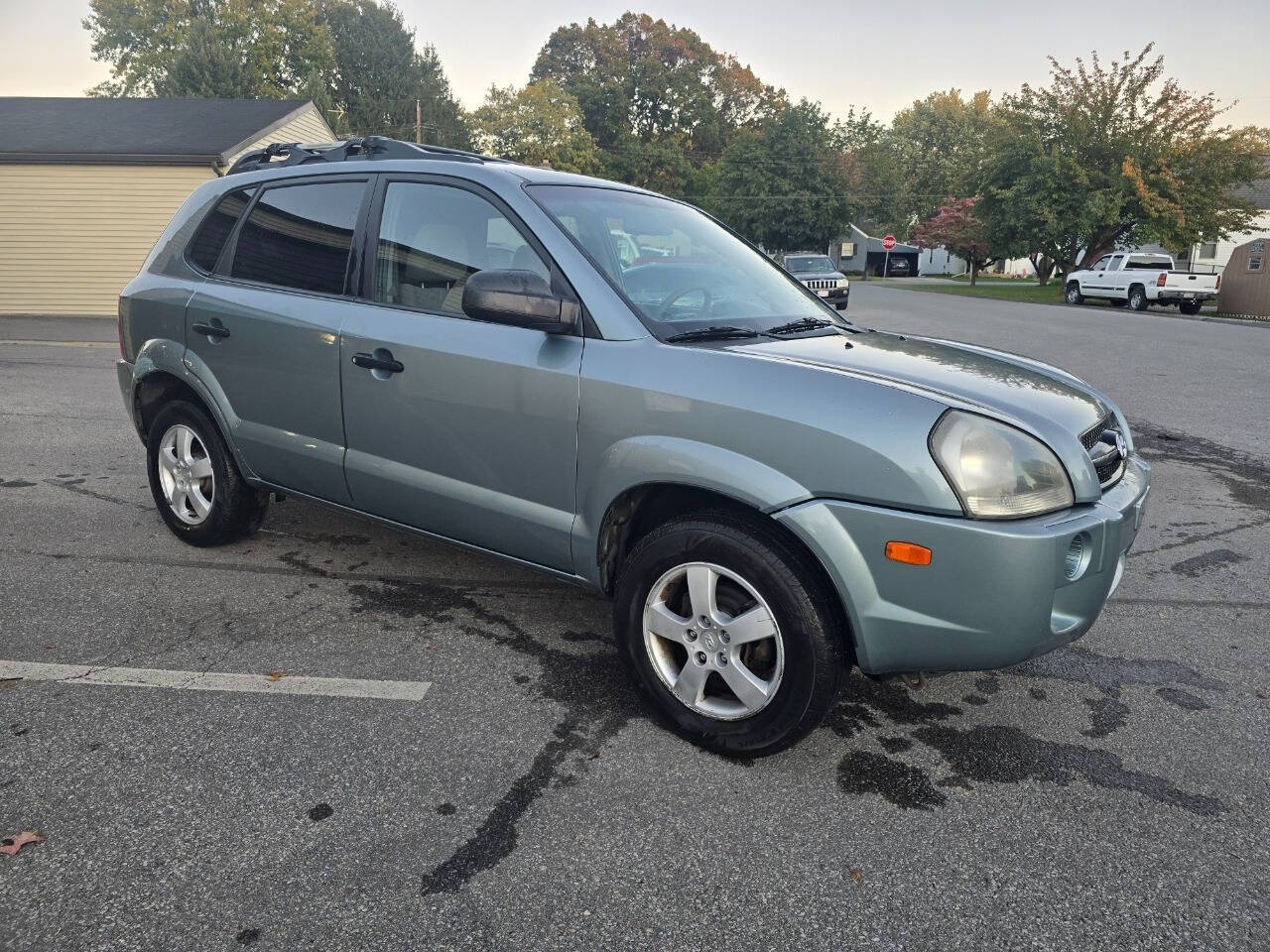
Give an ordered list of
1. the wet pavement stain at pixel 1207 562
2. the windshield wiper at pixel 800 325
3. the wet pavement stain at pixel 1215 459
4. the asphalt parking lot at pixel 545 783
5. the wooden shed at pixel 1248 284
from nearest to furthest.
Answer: the asphalt parking lot at pixel 545 783 → the windshield wiper at pixel 800 325 → the wet pavement stain at pixel 1207 562 → the wet pavement stain at pixel 1215 459 → the wooden shed at pixel 1248 284

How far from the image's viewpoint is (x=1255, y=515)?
5641 mm

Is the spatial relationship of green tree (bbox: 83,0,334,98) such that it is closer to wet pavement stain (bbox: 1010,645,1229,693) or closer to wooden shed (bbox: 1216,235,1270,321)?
wooden shed (bbox: 1216,235,1270,321)

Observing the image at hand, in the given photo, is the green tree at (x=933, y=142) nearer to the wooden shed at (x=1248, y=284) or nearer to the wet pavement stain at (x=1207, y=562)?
the wooden shed at (x=1248, y=284)

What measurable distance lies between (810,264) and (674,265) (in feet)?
79.3

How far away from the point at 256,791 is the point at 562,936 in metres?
1.04

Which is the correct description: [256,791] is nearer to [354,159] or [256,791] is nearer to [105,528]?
[354,159]

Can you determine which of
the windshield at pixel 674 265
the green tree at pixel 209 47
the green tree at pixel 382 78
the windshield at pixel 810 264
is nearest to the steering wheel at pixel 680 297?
the windshield at pixel 674 265

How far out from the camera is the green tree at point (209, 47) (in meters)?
45.7

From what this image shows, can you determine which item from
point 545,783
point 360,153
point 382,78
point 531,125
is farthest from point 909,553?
point 531,125

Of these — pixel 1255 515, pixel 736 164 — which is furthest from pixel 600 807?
pixel 736 164

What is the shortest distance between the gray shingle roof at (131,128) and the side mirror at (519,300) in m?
18.7

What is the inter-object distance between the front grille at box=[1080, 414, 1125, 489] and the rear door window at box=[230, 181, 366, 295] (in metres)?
2.83

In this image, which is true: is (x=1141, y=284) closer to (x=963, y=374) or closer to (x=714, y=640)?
(x=963, y=374)

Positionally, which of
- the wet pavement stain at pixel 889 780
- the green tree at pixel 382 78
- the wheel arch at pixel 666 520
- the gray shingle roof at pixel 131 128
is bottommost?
the wet pavement stain at pixel 889 780
